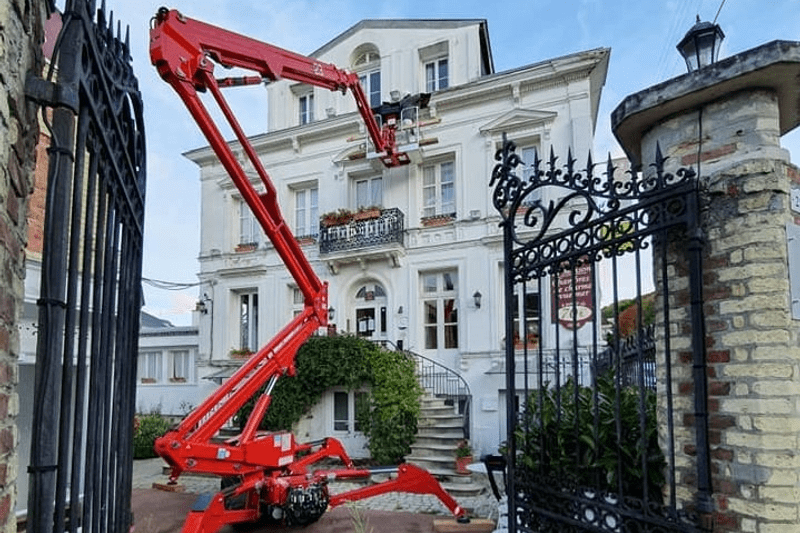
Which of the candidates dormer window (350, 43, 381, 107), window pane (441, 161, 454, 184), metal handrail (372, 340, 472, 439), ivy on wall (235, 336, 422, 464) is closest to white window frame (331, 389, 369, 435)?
ivy on wall (235, 336, 422, 464)

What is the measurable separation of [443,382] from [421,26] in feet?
30.4

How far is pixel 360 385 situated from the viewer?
11852mm

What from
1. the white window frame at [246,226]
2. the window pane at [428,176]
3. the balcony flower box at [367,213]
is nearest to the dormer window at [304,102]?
the white window frame at [246,226]

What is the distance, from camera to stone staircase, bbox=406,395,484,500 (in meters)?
9.39

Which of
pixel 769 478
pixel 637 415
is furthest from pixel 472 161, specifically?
pixel 769 478

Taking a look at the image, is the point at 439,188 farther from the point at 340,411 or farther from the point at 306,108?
the point at 340,411

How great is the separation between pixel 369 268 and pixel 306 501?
8.14 m

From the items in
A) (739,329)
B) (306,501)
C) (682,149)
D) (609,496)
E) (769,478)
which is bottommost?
(306,501)

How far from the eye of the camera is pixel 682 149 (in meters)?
3.32

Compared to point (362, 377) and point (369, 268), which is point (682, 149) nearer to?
point (362, 377)

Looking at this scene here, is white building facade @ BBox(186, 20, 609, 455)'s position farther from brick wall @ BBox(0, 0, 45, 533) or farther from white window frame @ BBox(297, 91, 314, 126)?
brick wall @ BBox(0, 0, 45, 533)

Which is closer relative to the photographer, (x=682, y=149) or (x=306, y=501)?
(x=682, y=149)

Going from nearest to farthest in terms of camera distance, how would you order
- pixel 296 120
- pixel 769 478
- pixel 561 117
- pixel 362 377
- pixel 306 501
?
pixel 769 478 < pixel 306 501 < pixel 362 377 < pixel 561 117 < pixel 296 120

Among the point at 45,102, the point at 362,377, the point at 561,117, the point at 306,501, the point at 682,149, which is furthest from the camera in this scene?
the point at 561,117
